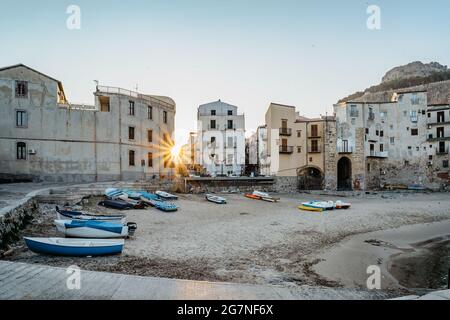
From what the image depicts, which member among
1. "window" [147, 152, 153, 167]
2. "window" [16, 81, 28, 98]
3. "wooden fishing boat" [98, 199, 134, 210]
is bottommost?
"wooden fishing boat" [98, 199, 134, 210]

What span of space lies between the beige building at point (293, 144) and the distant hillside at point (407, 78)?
255ft

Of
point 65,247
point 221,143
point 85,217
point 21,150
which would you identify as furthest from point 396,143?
point 21,150

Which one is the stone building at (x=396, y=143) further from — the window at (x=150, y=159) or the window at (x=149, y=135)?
the window at (x=150, y=159)

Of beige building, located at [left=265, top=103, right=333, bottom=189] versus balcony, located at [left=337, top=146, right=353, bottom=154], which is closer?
beige building, located at [left=265, top=103, right=333, bottom=189]

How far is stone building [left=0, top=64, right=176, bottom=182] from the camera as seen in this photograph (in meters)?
27.6

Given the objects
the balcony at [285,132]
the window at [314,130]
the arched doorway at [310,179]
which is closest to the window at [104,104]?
the balcony at [285,132]

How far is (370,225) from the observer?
59.1 feet

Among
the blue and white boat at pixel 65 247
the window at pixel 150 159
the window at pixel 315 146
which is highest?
the window at pixel 315 146

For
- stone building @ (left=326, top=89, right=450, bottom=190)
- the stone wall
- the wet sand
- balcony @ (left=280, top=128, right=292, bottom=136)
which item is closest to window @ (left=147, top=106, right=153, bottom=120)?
balcony @ (left=280, top=128, right=292, bottom=136)

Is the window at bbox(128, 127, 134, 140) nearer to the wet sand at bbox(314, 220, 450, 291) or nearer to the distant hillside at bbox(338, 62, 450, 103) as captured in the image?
the wet sand at bbox(314, 220, 450, 291)

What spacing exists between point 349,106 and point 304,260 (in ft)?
131

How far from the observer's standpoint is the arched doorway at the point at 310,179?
42.5 metres
